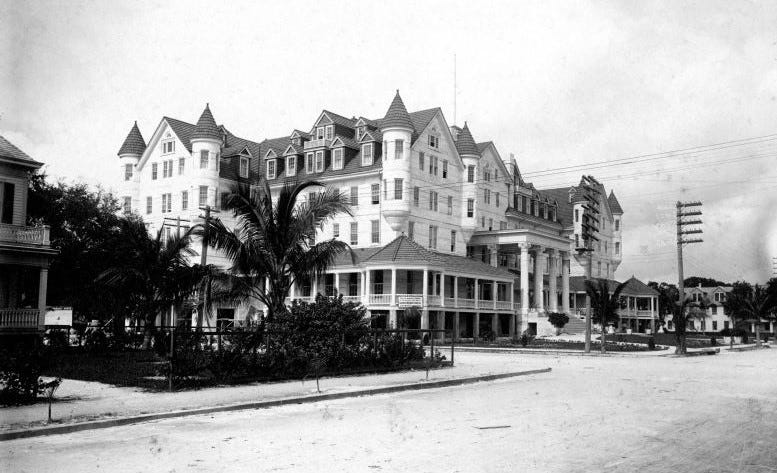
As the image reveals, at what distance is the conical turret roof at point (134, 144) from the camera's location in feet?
219

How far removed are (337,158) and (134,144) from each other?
20812 millimetres

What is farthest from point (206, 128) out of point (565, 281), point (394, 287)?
point (565, 281)

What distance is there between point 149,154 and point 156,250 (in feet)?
136

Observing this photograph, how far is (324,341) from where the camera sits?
826 inches

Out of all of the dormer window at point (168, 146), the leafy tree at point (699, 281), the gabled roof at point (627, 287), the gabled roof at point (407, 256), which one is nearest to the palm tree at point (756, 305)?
the gabled roof at point (627, 287)

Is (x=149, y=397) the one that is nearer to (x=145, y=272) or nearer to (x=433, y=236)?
(x=145, y=272)

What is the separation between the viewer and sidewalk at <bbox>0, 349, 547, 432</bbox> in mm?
11953

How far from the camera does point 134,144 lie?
6688 cm

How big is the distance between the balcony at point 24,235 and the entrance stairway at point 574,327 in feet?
143

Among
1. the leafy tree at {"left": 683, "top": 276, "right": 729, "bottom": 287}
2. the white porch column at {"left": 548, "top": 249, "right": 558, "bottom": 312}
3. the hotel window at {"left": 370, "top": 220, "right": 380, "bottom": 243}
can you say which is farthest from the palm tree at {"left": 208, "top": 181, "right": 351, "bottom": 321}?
the leafy tree at {"left": 683, "top": 276, "right": 729, "bottom": 287}

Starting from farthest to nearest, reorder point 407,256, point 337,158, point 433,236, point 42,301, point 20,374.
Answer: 1. point 337,158
2. point 433,236
3. point 407,256
4. point 42,301
5. point 20,374

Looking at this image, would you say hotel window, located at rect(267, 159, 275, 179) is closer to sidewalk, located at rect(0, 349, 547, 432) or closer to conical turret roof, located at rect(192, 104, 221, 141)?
conical turret roof, located at rect(192, 104, 221, 141)

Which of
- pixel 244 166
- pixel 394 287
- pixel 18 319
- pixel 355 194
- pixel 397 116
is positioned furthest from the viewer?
pixel 244 166

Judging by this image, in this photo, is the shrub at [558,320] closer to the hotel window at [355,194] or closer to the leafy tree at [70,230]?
the hotel window at [355,194]
